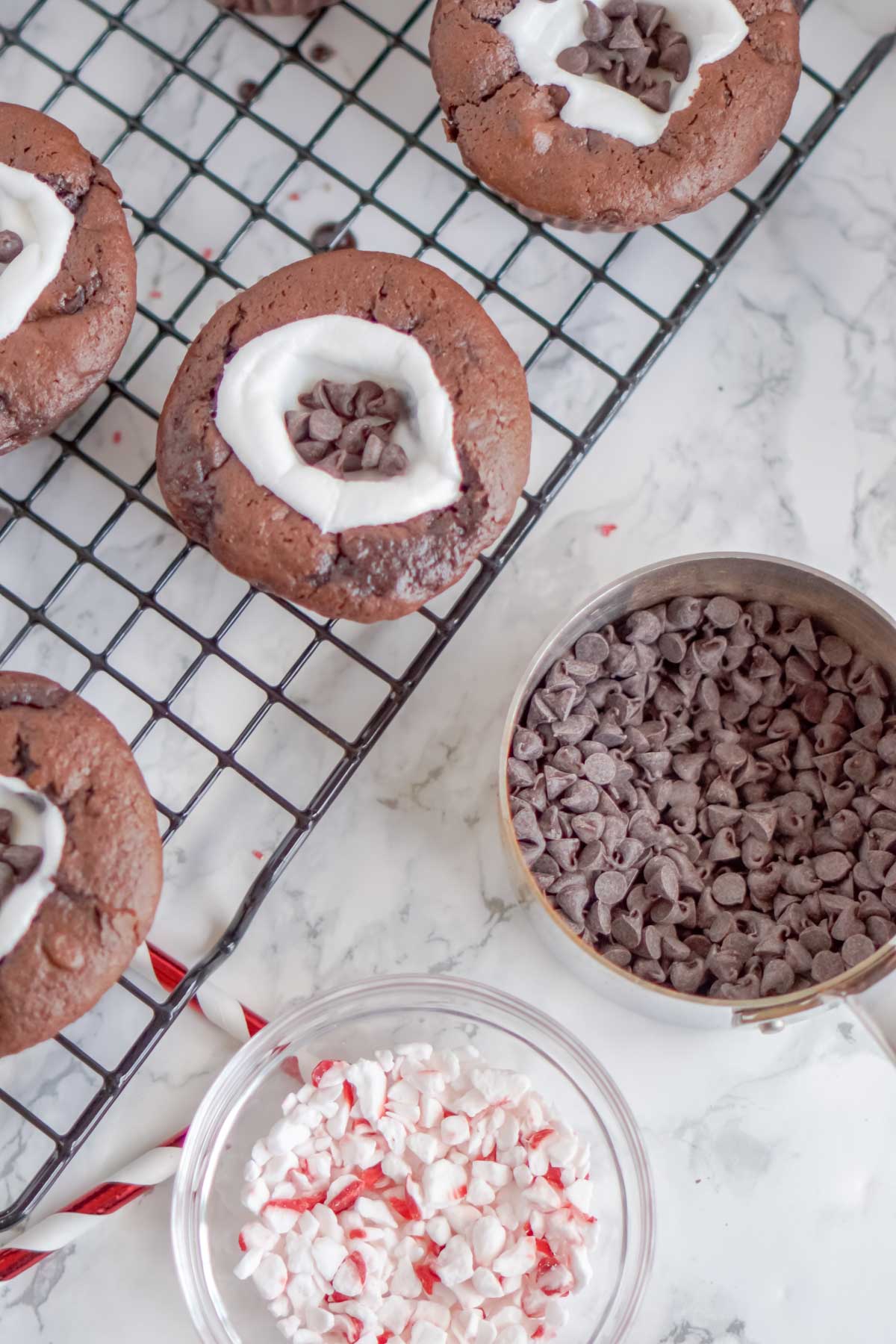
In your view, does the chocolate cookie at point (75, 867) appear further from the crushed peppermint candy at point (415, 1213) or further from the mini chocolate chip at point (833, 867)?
the mini chocolate chip at point (833, 867)

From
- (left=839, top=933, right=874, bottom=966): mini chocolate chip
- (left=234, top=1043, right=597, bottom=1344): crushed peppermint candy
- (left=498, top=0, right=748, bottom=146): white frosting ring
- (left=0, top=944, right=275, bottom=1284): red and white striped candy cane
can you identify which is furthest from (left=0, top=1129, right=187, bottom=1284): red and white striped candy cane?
(left=498, top=0, right=748, bottom=146): white frosting ring

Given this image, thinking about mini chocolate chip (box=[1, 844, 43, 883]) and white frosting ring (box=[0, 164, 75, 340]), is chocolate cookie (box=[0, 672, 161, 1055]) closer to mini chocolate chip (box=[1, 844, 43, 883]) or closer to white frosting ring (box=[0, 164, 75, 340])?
mini chocolate chip (box=[1, 844, 43, 883])

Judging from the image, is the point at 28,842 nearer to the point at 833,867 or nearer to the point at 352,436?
the point at 352,436

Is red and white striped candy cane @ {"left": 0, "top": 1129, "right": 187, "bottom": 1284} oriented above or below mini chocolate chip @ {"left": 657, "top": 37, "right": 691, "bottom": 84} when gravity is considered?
below

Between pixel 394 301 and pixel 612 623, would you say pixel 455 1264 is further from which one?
pixel 394 301

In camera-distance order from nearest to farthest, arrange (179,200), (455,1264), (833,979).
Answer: (833,979), (455,1264), (179,200)

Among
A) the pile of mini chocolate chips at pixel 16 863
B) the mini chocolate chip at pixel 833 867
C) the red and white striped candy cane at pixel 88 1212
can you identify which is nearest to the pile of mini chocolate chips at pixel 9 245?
the pile of mini chocolate chips at pixel 16 863

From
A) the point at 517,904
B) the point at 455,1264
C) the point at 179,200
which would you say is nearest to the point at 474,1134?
the point at 455,1264
